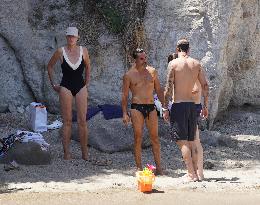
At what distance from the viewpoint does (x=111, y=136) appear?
27.5ft

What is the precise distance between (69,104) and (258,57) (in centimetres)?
456

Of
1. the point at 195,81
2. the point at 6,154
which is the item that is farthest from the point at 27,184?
the point at 195,81

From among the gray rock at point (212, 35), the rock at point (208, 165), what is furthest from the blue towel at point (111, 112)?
the rock at point (208, 165)

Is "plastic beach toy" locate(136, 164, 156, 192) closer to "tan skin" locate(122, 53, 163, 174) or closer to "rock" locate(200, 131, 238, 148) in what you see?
"tan skin" locate(122, 53, 163, 174)

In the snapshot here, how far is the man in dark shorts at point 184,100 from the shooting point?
20.8ft

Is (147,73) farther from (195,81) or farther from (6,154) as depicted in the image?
(6,154)

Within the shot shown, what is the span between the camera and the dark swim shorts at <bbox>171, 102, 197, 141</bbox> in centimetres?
634

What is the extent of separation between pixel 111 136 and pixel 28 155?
5.05 ft

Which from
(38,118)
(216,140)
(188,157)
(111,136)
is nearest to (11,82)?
(38,118)

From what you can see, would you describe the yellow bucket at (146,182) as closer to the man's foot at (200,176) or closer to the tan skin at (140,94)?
the man's foot at (200,176)

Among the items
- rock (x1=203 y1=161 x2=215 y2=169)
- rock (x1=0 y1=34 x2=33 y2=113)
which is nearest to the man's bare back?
rock (x1=203 y1=161 x2=215 y2=169)

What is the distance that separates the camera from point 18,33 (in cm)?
1064

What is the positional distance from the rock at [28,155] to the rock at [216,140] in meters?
2.71

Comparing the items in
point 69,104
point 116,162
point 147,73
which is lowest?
point 116,162
